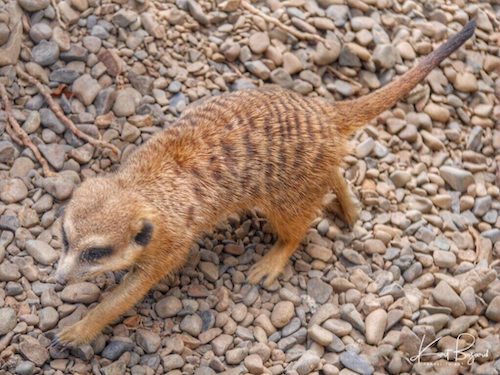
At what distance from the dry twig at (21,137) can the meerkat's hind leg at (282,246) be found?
3.24ft

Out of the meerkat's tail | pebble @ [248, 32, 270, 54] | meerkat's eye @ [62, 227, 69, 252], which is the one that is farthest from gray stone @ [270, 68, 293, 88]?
meerkat's eye @ [62, 227, 69, 252]

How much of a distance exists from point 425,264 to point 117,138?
150 centimetres

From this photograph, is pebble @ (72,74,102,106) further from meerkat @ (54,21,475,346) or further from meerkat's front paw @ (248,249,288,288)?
meerkat's front paw @ (248,249,288,288)

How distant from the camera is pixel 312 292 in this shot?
3.28 m

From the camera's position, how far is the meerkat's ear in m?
2.86

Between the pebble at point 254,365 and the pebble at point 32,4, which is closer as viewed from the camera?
the pebble at point 254,365

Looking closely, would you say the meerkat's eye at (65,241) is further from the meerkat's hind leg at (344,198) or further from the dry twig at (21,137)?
the meerkat's hind leg at (344,198)

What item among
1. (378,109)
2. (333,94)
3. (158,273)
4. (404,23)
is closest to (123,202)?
(158,273)

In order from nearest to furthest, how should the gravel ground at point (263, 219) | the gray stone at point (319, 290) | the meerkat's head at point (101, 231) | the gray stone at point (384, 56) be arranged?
the meerkat's head at point (101, 231) → the gravel ground at point (263, 219) → the gray stone at point (319, 290) → the gray stone at point (384, 56)

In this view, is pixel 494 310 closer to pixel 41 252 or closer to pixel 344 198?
pixel 344 198

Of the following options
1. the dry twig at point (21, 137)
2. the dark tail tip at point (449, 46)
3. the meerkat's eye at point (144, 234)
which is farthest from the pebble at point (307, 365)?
the dark tail tip at point (449, 46)

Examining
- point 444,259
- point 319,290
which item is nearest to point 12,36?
point 319,290

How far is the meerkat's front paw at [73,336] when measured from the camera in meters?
2.93

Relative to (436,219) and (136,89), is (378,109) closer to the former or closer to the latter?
(436,219)
